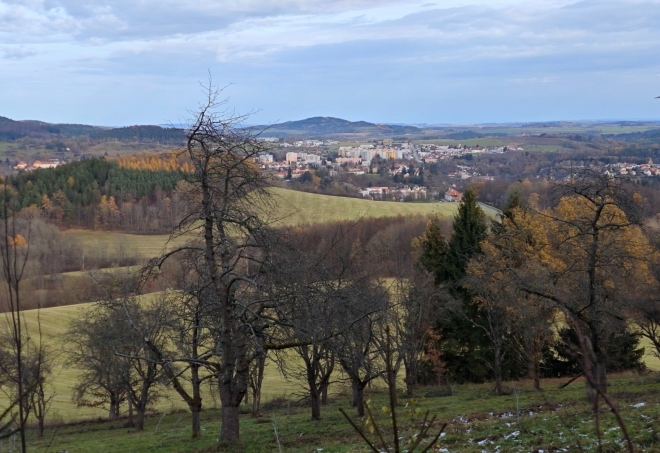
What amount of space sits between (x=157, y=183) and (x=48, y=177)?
17.4 m

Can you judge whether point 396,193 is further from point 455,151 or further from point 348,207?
point 455,151

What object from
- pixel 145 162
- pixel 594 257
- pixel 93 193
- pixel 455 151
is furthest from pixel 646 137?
pixel 594 257

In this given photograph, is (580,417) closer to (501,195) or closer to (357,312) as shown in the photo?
(357,312)

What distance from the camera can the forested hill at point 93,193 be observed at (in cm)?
7569

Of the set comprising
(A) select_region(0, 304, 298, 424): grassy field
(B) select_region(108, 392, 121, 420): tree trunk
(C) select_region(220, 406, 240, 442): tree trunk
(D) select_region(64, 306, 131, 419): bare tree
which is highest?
(C) select_region(220, 406, 240, 442): tree trunk

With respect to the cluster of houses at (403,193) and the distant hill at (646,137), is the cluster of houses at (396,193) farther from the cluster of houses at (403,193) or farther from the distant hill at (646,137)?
the distant hill at (646,137)

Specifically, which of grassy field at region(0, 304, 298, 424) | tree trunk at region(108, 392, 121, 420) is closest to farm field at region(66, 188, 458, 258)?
grassy field at region(0, 304, 298, 424)

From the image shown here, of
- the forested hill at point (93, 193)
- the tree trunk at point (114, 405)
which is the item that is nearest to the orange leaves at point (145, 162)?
the forested hill at point (93, 193)

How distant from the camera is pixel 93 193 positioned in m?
81.7

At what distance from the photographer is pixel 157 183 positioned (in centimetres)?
7788

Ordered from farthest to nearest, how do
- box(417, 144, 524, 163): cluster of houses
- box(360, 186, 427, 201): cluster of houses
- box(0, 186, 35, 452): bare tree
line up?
box(417, 144, 524, 163): cluster of houses < box(360, 186, 427, 201): cluster of houses < box(0, 186, 35, 452): bare tree

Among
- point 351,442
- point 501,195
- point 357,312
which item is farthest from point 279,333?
point 501,195

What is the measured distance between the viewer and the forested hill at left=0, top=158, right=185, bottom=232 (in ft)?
248

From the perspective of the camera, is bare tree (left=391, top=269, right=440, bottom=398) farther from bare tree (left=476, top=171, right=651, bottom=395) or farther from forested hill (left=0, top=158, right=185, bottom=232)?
forested hill (left=0, top=158, right=185, bottom=232)
